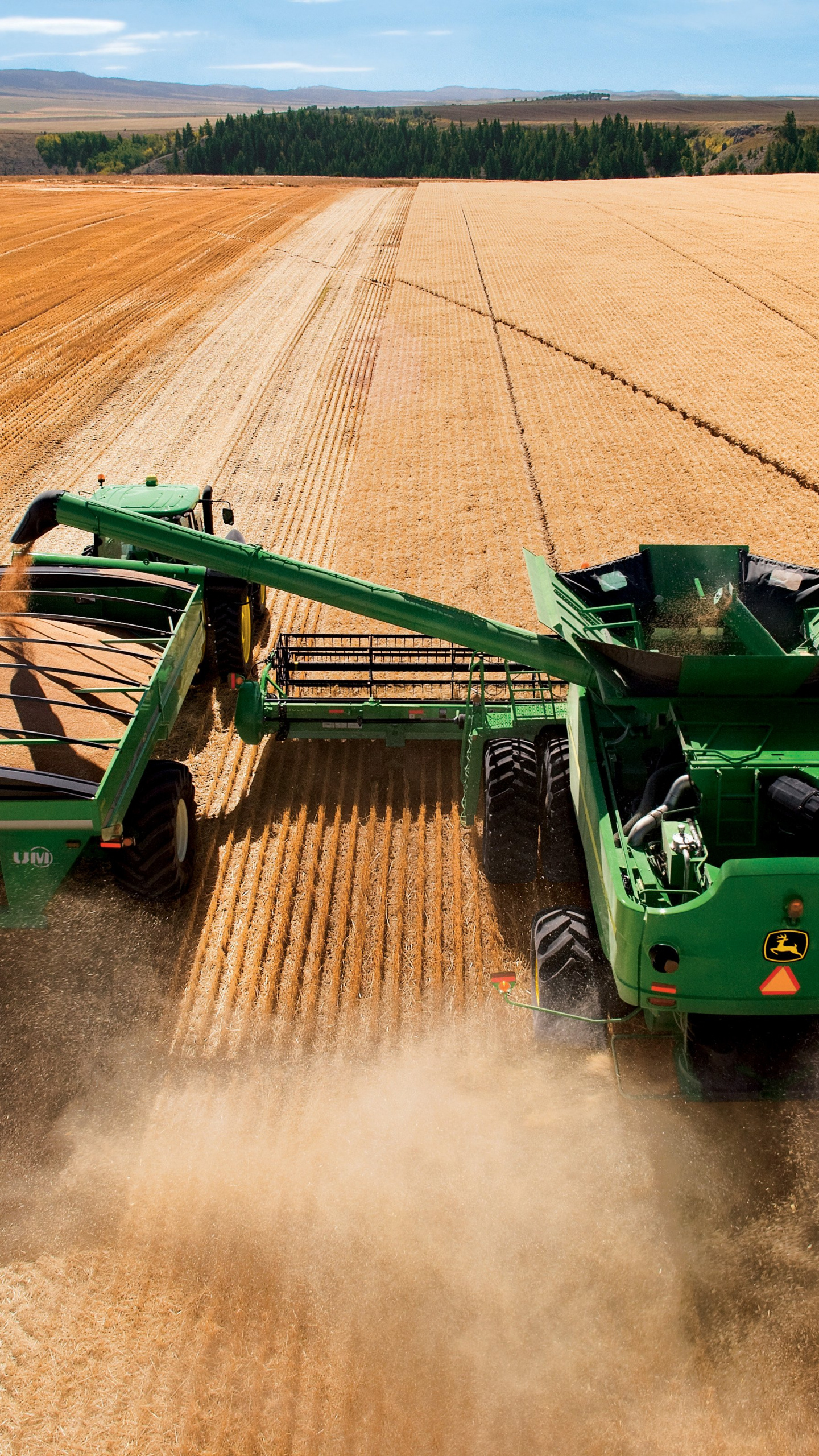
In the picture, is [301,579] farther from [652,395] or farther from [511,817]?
[652,395]

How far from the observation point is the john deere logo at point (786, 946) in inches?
180

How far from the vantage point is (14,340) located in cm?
2388

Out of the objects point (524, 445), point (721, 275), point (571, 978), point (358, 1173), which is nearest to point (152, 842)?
point (358, 1173)

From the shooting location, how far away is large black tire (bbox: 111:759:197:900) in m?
6.46

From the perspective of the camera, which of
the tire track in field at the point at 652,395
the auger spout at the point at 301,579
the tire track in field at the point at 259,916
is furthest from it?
the tire track in field at the point at 652,395

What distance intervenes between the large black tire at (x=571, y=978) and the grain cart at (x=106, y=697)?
2460 mm

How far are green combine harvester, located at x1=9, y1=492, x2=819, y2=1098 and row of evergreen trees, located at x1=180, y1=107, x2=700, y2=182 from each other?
77754 mm

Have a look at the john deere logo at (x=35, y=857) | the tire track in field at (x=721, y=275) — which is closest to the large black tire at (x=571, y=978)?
the john deere logo at (x=35, y=857)

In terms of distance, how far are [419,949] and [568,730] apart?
1835mm

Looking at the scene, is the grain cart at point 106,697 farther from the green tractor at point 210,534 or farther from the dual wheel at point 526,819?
the dual wheel at point 526,819

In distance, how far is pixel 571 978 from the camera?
5676mm

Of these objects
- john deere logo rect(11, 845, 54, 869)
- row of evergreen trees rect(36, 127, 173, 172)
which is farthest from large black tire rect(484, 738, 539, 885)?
row of evergreen trees rect(36, 127, 173, 172)

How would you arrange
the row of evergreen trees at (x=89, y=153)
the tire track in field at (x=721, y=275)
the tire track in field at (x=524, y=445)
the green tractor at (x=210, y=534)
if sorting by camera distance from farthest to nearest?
the row of evergreen trees at (x=89, y=153) < the tire track in field at (x=721, y=275) < the tire track in field at (x=524, y=445) < the green tractor at (x=210, y=534)

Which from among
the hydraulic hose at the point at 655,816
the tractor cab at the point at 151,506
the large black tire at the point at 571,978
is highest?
the tractor cab at the point at 151,506
